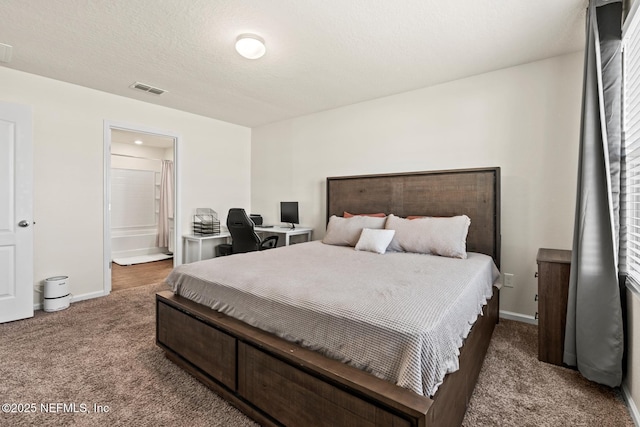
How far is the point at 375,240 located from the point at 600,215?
5.09ft

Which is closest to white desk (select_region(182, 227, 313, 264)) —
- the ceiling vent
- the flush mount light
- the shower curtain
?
the ceiling vent

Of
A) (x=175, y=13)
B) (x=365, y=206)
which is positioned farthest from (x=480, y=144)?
(x=175, y=13)

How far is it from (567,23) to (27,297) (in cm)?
507

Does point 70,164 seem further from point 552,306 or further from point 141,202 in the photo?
point 552,306

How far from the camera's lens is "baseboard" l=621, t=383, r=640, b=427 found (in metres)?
1.50

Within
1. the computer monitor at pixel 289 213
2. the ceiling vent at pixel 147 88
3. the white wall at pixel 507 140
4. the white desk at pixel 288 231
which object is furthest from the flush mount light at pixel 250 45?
the computer monitor at pixel 289 213

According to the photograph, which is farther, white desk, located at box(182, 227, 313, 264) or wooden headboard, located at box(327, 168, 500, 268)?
white desk, located at box(182, 227, 313, 264)

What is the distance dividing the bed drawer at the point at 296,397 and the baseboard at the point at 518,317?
2428 mm

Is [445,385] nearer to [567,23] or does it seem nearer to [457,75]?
[567,23]

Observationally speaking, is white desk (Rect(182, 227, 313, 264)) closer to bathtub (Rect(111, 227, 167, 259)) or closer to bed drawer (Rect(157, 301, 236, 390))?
bed drawer (Rect(157, 301, 236, 390))

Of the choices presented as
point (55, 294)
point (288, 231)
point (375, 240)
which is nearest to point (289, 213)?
point (288, 231)

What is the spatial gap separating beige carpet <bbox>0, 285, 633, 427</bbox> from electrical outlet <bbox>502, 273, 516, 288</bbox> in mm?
463

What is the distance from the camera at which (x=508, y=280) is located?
9.50 ft

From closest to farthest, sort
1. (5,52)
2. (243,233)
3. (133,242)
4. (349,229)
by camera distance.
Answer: (5,52)
(349,229)
(243,233)
(133,242)
